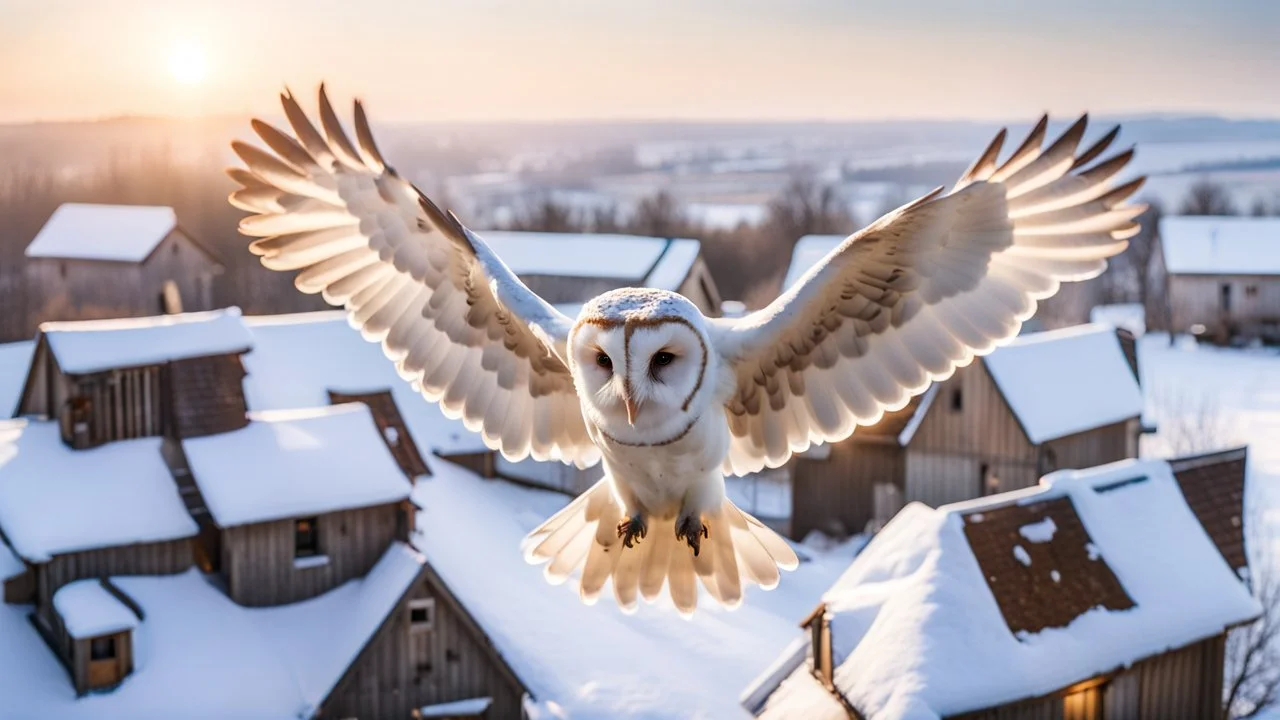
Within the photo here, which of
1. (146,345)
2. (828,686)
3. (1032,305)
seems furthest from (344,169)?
(146,345)

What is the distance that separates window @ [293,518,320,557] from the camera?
758 inches

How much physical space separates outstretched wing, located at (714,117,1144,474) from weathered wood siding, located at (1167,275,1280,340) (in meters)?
45.4

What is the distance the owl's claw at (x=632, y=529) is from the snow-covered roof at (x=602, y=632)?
11.8 metres

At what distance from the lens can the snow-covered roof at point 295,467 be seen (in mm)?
18875

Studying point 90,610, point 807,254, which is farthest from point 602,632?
point 807,254

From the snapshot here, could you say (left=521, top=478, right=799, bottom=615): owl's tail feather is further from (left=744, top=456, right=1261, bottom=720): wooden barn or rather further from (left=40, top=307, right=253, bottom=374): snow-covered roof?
(left=40, top=307, right=253, bottom=374): snow-covered roof

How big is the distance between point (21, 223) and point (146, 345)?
1812 cm

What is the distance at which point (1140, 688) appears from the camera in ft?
49.9

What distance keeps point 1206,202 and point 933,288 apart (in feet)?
208

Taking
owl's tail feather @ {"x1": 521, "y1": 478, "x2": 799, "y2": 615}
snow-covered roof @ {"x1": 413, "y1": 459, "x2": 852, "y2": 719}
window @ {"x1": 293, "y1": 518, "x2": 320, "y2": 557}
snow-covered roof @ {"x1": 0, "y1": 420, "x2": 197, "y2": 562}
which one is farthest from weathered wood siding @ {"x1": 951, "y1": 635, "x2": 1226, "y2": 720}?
snow-covered roof @ {"x1": 0, "y1": 420, "x2": 197, "y2": 562}

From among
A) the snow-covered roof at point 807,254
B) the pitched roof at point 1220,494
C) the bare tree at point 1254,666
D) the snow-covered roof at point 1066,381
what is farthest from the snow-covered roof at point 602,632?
the snow-covered roof at point 807,254

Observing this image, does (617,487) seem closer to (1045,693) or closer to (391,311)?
(391,311)

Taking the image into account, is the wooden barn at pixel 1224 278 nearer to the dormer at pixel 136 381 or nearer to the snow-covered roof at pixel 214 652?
the snow-covered roof at pixel 214 652

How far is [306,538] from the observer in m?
19.4
